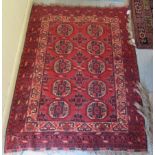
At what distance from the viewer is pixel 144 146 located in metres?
1.57

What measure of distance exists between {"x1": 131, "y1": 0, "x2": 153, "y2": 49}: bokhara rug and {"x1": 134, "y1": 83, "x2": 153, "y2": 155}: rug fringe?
41 cm

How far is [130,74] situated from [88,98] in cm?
31

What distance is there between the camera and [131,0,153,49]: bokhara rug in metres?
2.16

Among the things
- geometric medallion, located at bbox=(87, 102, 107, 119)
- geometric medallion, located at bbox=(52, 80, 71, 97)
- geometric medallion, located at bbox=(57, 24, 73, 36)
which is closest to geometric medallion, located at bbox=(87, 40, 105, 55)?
geometric medallion, located at bbox=(57, 24, 73, 36)

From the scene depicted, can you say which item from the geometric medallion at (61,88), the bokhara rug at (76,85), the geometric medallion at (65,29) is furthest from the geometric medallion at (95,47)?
the geometric medallion at (61,88)

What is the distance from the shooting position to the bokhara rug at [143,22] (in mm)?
2158

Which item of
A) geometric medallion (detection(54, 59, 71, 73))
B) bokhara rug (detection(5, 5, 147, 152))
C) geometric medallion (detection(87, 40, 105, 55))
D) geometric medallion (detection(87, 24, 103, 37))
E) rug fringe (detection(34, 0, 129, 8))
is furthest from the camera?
rug fringe (detection(34, 0, 129, 8))

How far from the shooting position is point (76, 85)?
1.87 m

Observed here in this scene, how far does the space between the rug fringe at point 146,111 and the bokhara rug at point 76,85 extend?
0.08 feet

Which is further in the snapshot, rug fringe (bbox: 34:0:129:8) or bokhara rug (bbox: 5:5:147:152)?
rug fringe (bbox: 34:0:129:8)

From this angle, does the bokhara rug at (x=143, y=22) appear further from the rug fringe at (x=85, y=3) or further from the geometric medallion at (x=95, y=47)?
the geometric medallion at (x=95, y=47)

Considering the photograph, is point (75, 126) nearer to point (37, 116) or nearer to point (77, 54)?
point (37, 116)

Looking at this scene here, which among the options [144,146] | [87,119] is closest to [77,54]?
[87,119]

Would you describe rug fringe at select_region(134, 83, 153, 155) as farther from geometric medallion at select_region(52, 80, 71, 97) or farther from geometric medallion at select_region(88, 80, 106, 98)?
geometric medallion at select_region(52, 80, 71, 97)
